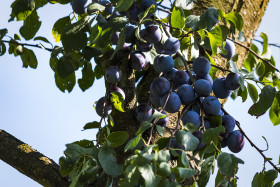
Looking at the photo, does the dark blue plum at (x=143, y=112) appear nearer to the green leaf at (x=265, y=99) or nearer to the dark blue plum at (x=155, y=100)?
the dark blue plum at (x=155, y=100)

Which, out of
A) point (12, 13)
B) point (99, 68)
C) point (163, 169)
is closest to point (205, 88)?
point (163, 169)

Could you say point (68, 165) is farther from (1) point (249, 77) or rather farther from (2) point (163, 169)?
(1) point (249, 77)

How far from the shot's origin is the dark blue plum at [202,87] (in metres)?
1.19

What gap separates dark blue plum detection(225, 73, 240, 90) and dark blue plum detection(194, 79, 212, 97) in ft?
0.39

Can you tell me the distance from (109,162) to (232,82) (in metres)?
0.46

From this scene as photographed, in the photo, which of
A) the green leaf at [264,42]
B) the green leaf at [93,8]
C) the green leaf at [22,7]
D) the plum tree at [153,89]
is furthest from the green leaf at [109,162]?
the green leaf at [264,42]

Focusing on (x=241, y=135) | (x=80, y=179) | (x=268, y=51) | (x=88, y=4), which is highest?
(x=268, y=51)

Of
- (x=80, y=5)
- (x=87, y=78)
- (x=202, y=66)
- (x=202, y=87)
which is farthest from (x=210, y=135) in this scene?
(x=87, y=78)

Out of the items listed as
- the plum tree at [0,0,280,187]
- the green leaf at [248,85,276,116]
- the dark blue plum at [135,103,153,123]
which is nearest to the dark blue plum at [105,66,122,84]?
the plum tree at [0,0,280,187]

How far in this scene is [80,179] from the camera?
1024 mm

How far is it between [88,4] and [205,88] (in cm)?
48

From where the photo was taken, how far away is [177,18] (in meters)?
1.29

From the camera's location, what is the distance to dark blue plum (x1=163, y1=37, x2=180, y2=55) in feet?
4.22

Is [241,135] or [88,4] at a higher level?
[88,4]
